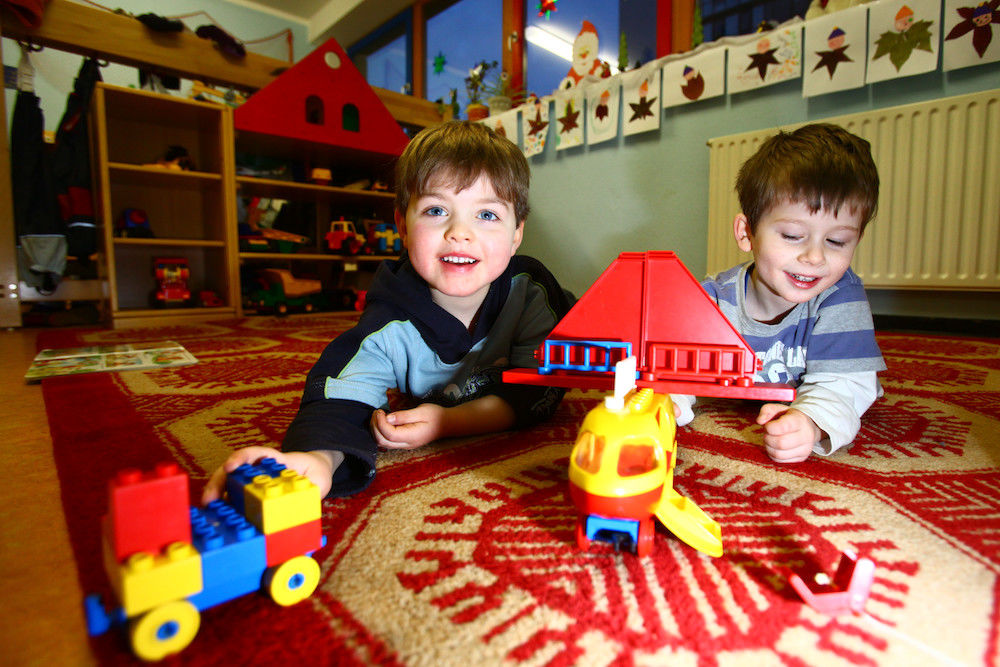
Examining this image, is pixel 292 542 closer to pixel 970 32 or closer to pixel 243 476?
pixel 243 476

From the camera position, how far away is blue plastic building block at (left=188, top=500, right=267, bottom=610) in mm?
329

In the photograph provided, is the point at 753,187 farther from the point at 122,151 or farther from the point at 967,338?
the point at 122,151

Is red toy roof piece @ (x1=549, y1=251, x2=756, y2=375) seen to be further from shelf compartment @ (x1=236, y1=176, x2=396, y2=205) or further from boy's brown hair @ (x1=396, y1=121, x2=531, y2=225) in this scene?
shelf compartment @ (x1=236, y1=176, x2=396, y2=205)

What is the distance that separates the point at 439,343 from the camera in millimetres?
786

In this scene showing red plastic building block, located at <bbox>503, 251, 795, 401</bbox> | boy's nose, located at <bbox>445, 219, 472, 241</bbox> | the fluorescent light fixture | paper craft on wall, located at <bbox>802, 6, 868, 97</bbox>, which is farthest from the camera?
the fluorescent light fixture

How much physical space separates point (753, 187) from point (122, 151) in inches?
110

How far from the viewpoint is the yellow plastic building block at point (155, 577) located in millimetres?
292

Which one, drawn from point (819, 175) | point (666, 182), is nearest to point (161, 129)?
point (666, 182)

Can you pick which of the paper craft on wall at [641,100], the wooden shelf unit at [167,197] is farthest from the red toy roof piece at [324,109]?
the paper craft on wall at [641,100]

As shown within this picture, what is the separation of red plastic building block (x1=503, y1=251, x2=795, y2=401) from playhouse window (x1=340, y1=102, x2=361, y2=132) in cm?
253

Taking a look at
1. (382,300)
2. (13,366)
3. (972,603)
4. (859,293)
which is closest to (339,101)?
(13,366)

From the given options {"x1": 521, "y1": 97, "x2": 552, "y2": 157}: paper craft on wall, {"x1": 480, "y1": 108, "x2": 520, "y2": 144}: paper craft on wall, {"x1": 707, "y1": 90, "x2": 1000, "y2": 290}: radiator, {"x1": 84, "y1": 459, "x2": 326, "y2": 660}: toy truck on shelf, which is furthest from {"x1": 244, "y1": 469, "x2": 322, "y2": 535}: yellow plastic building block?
{"x1": 480, "y1": 108, "x2": 520, "y2": 144}: paper craft on wall

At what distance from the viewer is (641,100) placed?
2.27 meters

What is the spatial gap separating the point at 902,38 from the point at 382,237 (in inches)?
90.8
